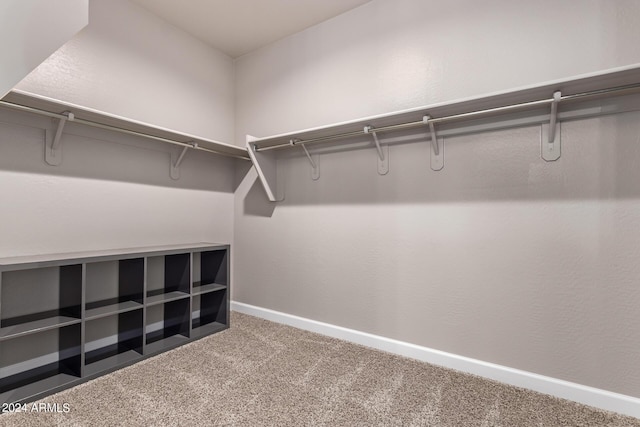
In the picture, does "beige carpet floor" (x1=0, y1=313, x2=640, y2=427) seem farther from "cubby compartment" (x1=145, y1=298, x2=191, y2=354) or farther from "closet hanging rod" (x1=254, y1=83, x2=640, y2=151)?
"closet hanging rod" (x1=254, y1=83, x2=640, y2=151)

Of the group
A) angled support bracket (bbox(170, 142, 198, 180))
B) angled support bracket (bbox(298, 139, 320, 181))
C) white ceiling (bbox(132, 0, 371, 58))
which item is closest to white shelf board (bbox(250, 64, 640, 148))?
angled support bracket (bbox(298, 139, 320, 181))

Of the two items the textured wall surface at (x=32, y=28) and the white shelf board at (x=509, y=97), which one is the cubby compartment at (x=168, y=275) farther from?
the textured wall surface at (x=32, y=28)

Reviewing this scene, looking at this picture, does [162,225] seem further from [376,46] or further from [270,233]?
[376,46]

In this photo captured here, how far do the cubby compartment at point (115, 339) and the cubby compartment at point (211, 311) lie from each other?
439 millimetres

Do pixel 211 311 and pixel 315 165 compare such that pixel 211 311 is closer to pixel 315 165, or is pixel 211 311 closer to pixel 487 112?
pixel 315 165

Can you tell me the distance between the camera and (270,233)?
2.86 m

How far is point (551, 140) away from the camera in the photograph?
5.52ft

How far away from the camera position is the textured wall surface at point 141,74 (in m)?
2.04

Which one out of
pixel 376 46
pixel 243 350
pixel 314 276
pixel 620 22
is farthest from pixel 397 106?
pixel 243 350

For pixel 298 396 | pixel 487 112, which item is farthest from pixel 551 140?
pixel 298 396

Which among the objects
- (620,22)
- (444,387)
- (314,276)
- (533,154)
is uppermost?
(620,22)

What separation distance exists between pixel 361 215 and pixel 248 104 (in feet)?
5.40

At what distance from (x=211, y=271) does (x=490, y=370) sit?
7.13 feet

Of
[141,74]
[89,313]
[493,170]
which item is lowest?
[89,313]
